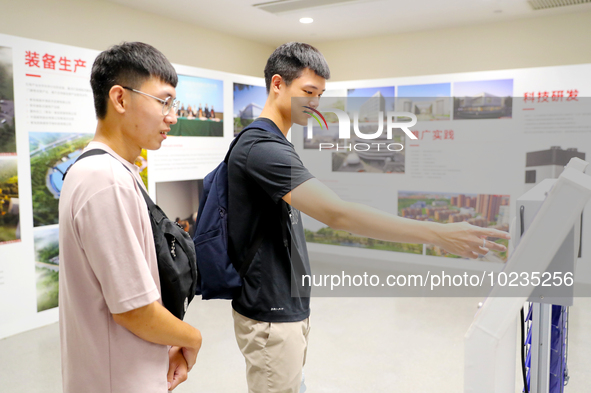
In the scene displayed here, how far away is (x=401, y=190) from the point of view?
4543mm

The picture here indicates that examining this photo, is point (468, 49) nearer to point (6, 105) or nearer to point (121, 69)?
point (6, 105)

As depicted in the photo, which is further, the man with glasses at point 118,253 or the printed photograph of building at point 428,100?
the printed photograph of building at point 428,100

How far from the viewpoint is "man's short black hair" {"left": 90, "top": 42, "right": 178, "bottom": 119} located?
1.01m

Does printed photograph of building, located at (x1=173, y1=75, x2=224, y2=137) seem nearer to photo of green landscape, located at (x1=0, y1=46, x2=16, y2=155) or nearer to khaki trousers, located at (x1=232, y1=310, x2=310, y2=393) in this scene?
photo of green landscape, located at (x1=0, y1=46, x2=16, y2=155)

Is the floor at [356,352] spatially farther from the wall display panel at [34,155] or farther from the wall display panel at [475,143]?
the wall display panel at [475,143]

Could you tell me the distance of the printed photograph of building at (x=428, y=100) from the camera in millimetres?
4555

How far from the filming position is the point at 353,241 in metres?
4.80

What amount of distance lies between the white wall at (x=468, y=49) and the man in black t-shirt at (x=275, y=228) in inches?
176

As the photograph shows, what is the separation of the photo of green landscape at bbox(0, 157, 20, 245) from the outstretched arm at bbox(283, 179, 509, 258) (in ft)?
9.17

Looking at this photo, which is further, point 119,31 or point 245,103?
point 245,103

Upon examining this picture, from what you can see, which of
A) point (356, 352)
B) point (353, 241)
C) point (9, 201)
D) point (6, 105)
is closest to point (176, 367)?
point (356, 352)

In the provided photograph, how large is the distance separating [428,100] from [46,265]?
3.84 meters

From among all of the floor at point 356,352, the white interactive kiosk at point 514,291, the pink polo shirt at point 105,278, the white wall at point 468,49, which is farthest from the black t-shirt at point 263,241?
the white wall at point 468,49

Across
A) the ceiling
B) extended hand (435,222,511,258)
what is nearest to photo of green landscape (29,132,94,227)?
the ceiling
